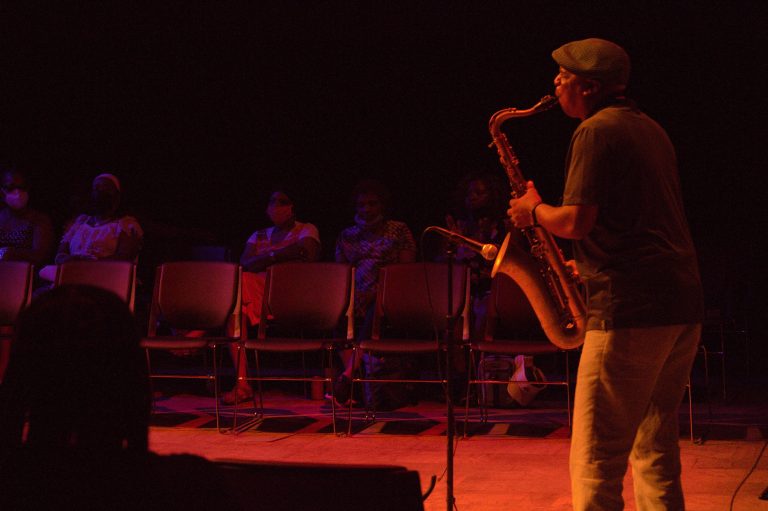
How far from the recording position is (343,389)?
6.94m

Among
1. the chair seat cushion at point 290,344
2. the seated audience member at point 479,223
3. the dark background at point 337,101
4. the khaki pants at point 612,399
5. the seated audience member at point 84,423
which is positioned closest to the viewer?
the seated audience member at point 84,423

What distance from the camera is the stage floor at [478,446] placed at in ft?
14.4

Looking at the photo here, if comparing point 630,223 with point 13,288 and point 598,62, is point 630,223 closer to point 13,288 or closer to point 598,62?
point 598,62

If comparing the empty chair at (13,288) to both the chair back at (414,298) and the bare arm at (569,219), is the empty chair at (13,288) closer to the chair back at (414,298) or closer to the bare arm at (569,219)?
the chair back at (414,298)

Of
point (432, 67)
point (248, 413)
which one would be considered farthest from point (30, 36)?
point (248, 413)

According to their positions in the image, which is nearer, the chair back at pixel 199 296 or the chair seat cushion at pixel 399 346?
the chair seat cushion at pixel 399 346

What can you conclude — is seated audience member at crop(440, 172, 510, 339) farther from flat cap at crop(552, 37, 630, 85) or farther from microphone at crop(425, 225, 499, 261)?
flat cap at crop(552, 37, 630, 85)

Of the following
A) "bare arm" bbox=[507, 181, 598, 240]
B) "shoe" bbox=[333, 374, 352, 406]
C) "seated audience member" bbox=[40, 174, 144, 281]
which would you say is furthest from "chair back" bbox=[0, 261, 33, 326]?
"bare arm" bbox=[507, 181, 598, 240]

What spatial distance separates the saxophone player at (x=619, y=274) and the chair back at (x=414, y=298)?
3456 millimetres

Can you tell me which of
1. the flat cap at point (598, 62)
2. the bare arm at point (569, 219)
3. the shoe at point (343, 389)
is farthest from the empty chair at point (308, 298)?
the flat cap at point (598, 62)

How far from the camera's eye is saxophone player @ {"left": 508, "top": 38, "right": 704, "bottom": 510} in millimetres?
2889

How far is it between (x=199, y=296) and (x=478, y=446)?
228 cm

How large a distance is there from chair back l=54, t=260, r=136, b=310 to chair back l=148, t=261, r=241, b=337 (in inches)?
7.7

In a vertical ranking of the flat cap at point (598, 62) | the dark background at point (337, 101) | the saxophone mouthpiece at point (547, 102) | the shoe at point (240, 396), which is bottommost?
the shoe at point (240, 396)
